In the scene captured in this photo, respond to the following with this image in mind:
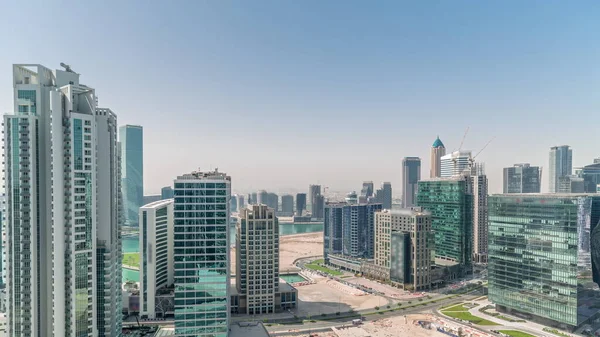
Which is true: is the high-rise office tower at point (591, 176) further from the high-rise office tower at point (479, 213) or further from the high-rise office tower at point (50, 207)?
the high-rise office tower at point (50, 207)

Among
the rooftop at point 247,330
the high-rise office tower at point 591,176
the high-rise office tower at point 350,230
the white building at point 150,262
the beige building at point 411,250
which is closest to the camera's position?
the rooftop at point 247,330

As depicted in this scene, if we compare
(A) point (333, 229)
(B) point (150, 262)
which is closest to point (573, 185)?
(A) point (333, 229)

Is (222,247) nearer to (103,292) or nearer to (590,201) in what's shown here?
(103,292)

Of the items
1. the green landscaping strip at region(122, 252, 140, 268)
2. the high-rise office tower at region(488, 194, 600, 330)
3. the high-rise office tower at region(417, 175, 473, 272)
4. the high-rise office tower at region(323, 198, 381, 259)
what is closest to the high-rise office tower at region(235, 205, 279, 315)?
the high-rise office tower at region(488, 194, 600, 330)

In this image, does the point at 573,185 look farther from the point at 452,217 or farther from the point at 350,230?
the point at 350,230

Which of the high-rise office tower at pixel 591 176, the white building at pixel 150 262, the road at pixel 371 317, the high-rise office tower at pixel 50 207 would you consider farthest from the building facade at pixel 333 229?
the high-rise office tower at pixel 50 207
